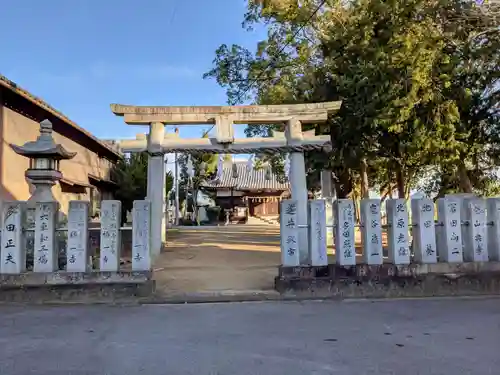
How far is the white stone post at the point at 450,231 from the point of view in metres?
8.17

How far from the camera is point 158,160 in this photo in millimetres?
12641

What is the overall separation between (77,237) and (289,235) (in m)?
3.65

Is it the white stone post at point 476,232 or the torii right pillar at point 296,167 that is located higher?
the torii right pillar at point 296,167

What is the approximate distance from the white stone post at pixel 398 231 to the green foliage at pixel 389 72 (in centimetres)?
361

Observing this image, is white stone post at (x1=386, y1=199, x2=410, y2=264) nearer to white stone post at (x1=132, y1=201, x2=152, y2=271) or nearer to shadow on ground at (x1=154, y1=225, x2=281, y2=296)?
shadow on ground at (x1=154, y1=225, x2=281, y2=296)

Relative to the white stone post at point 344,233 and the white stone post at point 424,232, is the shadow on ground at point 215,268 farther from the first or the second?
the white stone post at point 424,232

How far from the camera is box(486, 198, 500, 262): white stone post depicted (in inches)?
327

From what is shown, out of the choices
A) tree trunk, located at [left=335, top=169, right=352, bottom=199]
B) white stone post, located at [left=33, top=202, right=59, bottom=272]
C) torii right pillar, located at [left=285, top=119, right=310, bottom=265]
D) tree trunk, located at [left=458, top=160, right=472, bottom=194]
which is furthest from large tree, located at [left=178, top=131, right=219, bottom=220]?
white stone post, located at [left=33, top=202, right=59, bottom=272]


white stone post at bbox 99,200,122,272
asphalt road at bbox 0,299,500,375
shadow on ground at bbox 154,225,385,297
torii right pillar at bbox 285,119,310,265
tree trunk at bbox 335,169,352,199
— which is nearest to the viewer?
asphalt road at bbox 0,299,500,375

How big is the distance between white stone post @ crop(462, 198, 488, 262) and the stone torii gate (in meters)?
4.06

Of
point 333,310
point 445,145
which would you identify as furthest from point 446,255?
point 445,145

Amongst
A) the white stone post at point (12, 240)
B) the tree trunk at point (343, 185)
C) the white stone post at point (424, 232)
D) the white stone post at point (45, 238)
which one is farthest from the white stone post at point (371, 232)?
the tree trunk at point (343, 185)

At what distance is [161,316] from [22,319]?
192 cm

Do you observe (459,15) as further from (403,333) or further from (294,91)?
(403,333)
